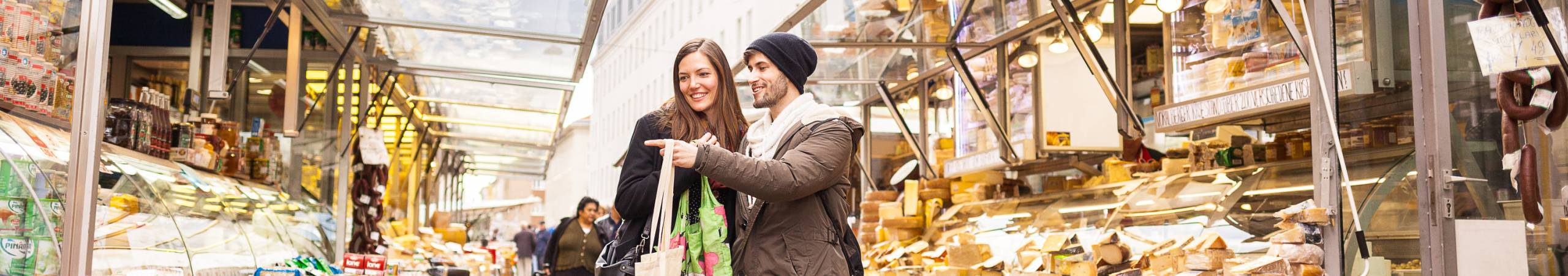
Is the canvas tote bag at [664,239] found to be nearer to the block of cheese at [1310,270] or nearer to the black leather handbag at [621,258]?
the black leather handbag at [621,258]

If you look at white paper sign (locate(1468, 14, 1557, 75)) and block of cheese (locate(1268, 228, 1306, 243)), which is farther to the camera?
block of cheese (locate(1268, 228, 1306, 243))

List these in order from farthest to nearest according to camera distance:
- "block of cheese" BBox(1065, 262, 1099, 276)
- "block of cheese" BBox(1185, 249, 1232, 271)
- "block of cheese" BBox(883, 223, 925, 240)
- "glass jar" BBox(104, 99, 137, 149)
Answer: "block of cheese" BBox(883, 223, 925, 240) → "block of cheese" BBox(1065, 262, 1099, 276) → "glass jar" BBox(104, 99, 137, 149) → "block of cheese" BBox(1185, 249, 1232, 271)

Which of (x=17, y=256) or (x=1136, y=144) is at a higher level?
(x=1136, y=144)

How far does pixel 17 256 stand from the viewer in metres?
3.19

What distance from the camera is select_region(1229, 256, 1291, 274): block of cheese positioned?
432cm

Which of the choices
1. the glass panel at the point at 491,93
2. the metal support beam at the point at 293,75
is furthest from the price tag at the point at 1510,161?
the glass panel at the point at 491,93

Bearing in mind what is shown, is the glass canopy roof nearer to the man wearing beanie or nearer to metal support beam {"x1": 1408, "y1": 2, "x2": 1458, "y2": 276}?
the man wearing beanie

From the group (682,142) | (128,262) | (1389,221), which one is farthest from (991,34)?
(682,142)

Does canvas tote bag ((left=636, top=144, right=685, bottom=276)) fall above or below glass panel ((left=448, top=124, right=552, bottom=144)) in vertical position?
below

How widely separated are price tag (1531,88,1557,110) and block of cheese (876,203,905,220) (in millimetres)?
6707

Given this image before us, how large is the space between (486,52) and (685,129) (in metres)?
5.69

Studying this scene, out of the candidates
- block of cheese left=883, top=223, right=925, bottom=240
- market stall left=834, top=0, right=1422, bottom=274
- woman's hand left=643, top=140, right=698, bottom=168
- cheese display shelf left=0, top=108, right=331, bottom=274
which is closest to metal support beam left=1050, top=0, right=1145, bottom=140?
market stall left=834, top=0, right=1422, bottom=274

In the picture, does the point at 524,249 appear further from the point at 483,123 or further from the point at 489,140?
the point at 483,123

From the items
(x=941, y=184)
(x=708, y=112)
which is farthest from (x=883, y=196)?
(x=708, y=112)
